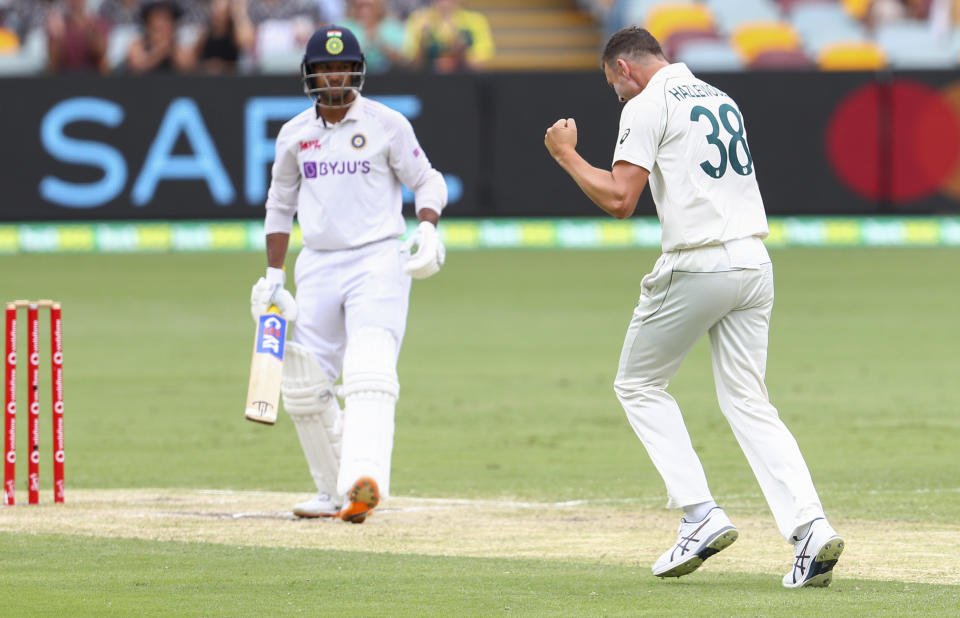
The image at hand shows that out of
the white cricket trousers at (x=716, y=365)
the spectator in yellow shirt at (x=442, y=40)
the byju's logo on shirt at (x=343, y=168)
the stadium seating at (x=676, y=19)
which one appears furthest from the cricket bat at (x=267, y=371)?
the stadium seating at (x=676, y=19)

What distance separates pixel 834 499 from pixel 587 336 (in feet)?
23.7

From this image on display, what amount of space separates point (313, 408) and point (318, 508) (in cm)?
51

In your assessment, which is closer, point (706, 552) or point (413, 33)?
point (706, 552)

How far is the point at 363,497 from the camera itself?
7969 mm

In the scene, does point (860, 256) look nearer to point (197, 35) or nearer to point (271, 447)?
point (197, 35)

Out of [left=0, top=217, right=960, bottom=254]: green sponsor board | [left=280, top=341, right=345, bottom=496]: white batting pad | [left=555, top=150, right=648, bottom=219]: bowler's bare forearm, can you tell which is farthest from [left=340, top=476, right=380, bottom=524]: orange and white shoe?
[left=0, top=217, right=960, bottom=254]: green sponsor board

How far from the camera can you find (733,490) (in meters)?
9.59

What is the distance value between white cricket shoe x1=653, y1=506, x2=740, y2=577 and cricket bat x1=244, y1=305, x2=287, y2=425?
202cm

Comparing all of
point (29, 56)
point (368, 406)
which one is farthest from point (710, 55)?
point (368, 406)

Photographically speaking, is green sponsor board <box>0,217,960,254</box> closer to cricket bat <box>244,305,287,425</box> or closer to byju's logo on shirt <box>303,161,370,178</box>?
byju's logo on shirt <box>303,161,370,178</box>

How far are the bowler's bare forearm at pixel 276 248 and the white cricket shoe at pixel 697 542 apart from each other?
270 centimetres

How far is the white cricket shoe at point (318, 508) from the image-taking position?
880cm

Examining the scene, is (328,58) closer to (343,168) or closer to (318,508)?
(343,168)

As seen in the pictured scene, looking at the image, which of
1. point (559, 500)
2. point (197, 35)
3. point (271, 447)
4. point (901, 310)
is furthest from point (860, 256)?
point (559, 500)
